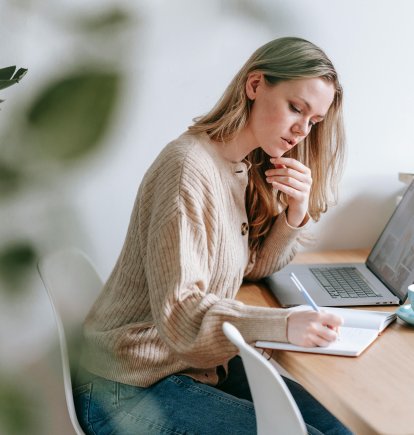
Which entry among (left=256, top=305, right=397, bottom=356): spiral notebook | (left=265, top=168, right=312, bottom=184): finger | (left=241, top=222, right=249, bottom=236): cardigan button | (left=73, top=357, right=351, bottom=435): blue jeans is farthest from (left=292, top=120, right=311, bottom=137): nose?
(left=73, top=357, right=351, bottom=435): blue jeans

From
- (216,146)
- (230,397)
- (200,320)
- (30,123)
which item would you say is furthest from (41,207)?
(216,146)

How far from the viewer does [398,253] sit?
1422 mm

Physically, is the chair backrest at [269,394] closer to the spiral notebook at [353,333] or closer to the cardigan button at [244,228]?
the spiral notebook at [353,333]

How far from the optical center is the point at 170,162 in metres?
1.16

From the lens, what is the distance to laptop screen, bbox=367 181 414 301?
1344 millimetres

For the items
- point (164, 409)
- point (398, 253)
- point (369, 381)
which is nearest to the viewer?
point (369, 381)

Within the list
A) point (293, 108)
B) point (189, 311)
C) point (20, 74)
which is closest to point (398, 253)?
point (293, 108)

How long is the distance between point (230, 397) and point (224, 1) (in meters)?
0.93

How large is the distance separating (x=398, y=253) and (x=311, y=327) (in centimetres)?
50

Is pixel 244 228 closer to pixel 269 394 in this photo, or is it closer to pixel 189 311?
pixel 189 311

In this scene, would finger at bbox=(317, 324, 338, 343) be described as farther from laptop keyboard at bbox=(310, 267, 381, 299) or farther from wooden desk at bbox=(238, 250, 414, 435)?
laptop keyboard at bbox=(310, 267, 381, 299)

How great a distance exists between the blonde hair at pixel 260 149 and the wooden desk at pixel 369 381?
14.7 inches

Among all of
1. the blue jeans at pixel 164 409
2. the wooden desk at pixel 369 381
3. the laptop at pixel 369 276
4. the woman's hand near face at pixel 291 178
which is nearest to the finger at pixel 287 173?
the woman's hand near face at pixel 291 178

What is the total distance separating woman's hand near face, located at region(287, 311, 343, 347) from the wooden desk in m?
0.03
